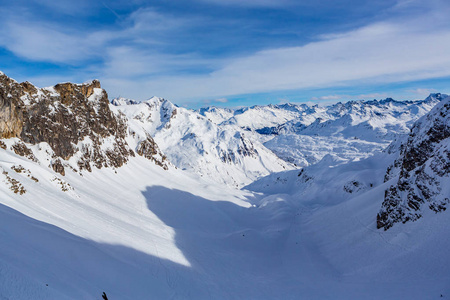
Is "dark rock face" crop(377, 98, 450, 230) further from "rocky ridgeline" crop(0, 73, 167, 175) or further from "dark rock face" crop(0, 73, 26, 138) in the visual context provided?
"dark rock face" crop(0, 73, 26, 138)

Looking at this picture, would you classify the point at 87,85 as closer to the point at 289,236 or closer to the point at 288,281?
the point at 289,236

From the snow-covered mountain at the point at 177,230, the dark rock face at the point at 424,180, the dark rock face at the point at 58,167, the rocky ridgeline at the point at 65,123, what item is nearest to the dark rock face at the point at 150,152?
the rocky ridgeline at the point at 65,123

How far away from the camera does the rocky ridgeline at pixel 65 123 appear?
39562 millimetres

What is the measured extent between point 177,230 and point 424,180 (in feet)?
97.3

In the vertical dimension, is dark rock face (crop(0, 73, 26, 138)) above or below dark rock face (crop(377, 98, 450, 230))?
above

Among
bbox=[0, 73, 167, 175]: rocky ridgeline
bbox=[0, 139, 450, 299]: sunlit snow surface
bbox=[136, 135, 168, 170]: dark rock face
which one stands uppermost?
bbox=[0, 73, 167, 175]: rocky ridgeline

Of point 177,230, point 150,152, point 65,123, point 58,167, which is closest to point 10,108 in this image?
point 58,167

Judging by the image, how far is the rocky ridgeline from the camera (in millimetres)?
39562

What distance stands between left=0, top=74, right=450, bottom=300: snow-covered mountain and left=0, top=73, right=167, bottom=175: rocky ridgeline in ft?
0.87

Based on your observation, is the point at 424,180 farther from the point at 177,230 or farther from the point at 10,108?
the point at 10,108

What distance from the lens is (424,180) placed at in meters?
28.5

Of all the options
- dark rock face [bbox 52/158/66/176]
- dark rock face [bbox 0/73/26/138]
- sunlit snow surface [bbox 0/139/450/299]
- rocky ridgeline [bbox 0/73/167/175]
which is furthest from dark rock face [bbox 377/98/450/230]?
dark rock face [bbox 0/73/26/138]

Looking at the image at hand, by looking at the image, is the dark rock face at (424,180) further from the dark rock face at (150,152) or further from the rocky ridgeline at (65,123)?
the dark rock face at (150,152)

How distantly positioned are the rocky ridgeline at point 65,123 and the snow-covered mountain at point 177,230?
264 mm
